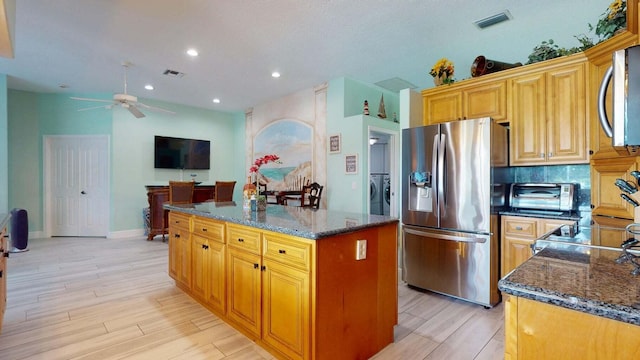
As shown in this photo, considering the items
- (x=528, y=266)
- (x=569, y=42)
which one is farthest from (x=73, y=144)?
(x=569, y=42)

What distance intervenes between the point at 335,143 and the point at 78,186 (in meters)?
5.31

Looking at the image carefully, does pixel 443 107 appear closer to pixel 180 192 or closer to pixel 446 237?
pixel 446 237

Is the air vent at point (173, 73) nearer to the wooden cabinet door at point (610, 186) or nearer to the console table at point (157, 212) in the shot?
the console table at point (157, 212)

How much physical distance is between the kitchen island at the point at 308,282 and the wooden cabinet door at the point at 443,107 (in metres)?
1.89

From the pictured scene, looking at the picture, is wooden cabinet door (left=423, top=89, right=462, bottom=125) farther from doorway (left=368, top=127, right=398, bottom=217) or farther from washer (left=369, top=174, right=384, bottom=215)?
washer (left=369, top=174, right=384, bottom=215)

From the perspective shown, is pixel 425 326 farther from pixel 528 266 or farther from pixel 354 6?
pixel 354 6

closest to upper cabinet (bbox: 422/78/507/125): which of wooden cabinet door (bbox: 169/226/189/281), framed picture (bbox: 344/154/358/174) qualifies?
framed picture (bbox: 344/154/358/174)

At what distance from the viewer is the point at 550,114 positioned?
283 cm

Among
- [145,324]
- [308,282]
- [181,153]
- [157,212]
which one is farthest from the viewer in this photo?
[181,153]

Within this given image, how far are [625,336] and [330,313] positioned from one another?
1.31m

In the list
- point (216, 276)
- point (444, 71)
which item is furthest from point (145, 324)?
point (444, 71)

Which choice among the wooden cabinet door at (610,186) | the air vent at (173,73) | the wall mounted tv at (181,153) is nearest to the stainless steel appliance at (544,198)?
the wooden cabinet door at (610,186)

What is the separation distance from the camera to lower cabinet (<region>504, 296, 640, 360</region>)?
65cm

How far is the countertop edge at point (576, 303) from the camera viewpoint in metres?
0.63
